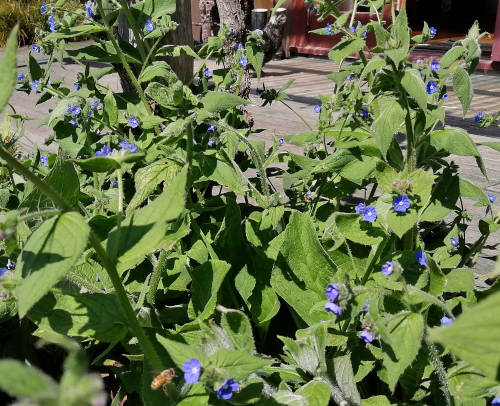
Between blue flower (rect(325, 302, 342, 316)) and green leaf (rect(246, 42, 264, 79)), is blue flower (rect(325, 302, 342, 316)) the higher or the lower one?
the lower one

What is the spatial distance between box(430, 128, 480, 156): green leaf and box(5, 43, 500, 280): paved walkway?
0.68 meters

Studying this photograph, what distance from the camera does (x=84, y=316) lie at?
115 centimetres

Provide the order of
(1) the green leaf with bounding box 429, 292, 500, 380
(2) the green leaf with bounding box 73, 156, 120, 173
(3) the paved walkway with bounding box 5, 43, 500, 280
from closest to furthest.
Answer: (1) the green leaf with bounding box 429, 292, 500, 380 < (2) the green leaf with bounding box 73, 156, 120, 173 < (3) the paved walkway with bounding box 5, 43, 500, 280

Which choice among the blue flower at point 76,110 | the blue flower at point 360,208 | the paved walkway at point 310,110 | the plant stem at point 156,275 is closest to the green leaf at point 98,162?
the plant stem at point 156,275

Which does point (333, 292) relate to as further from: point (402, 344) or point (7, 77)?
point (7, 77)

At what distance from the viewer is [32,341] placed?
1571 millimetres

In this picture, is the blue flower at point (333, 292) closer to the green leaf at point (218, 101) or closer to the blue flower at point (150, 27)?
the green leaf at point (218, 101)

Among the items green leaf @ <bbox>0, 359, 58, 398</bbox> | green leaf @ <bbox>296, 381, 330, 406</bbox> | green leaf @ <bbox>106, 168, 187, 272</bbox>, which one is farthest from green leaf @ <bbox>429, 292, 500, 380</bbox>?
green leaf @ <bbox>296, 381, 330, 406</bbox>

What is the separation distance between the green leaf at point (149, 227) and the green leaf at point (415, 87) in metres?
0.55

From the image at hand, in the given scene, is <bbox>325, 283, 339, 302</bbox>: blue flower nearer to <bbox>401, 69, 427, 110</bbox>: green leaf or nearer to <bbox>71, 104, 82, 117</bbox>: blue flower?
<bbox>401, 69, 427, 110</bbox>: green leaf

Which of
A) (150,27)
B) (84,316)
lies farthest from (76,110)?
(84,316)

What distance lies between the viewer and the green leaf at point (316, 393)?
1063 millimetres

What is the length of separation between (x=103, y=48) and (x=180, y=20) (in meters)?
0.50

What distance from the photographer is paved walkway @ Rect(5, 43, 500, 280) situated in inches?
101
